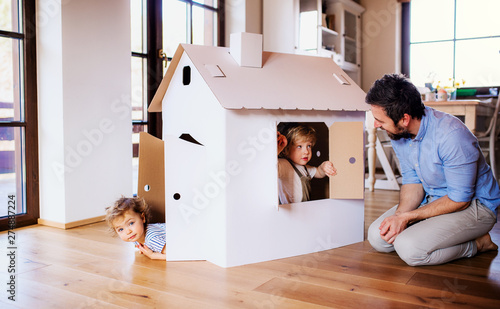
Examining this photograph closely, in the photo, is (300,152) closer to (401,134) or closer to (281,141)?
(281,141)

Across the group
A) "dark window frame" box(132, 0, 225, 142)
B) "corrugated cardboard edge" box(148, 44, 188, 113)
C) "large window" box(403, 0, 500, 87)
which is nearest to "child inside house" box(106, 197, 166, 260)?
"corrugated cardboard edge" box(148, 44, 188, 113)

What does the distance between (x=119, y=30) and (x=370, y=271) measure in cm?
192

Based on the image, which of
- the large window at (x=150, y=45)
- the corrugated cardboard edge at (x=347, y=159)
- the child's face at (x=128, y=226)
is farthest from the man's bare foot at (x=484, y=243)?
the large window at (x=150, y=45)

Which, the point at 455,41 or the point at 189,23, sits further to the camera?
the point at 455,41

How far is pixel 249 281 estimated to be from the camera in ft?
5.03

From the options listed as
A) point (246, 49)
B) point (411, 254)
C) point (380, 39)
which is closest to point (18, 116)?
point (246, 49)

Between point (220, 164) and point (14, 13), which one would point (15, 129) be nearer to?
point (14, 13)

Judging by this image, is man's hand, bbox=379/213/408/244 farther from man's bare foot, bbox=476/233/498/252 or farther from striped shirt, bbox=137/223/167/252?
striped shirt, bbox=137/223/167/252

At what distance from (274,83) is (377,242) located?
77 cm

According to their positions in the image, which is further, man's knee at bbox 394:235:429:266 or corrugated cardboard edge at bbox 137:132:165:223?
corrugated cardboard edge at bbox 137:132:165:223

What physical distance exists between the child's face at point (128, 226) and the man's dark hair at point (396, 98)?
1025 millimetres

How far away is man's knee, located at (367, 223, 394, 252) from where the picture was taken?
1867mm

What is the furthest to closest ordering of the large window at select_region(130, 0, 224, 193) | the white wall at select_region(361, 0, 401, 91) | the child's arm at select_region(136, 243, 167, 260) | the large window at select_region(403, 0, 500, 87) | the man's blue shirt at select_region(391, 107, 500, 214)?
the white wall at select_region(361, 0, 401, 91), the large window at select_region(403, 0, 500, 87), the large window at select_region(130, 0, 224, 193), the child's arm at select_region(136, 243, 167, 260), the man's blue shirt at select_region(391, 107, 500, 214)

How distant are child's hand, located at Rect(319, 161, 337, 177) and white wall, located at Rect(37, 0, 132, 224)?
1305mm
